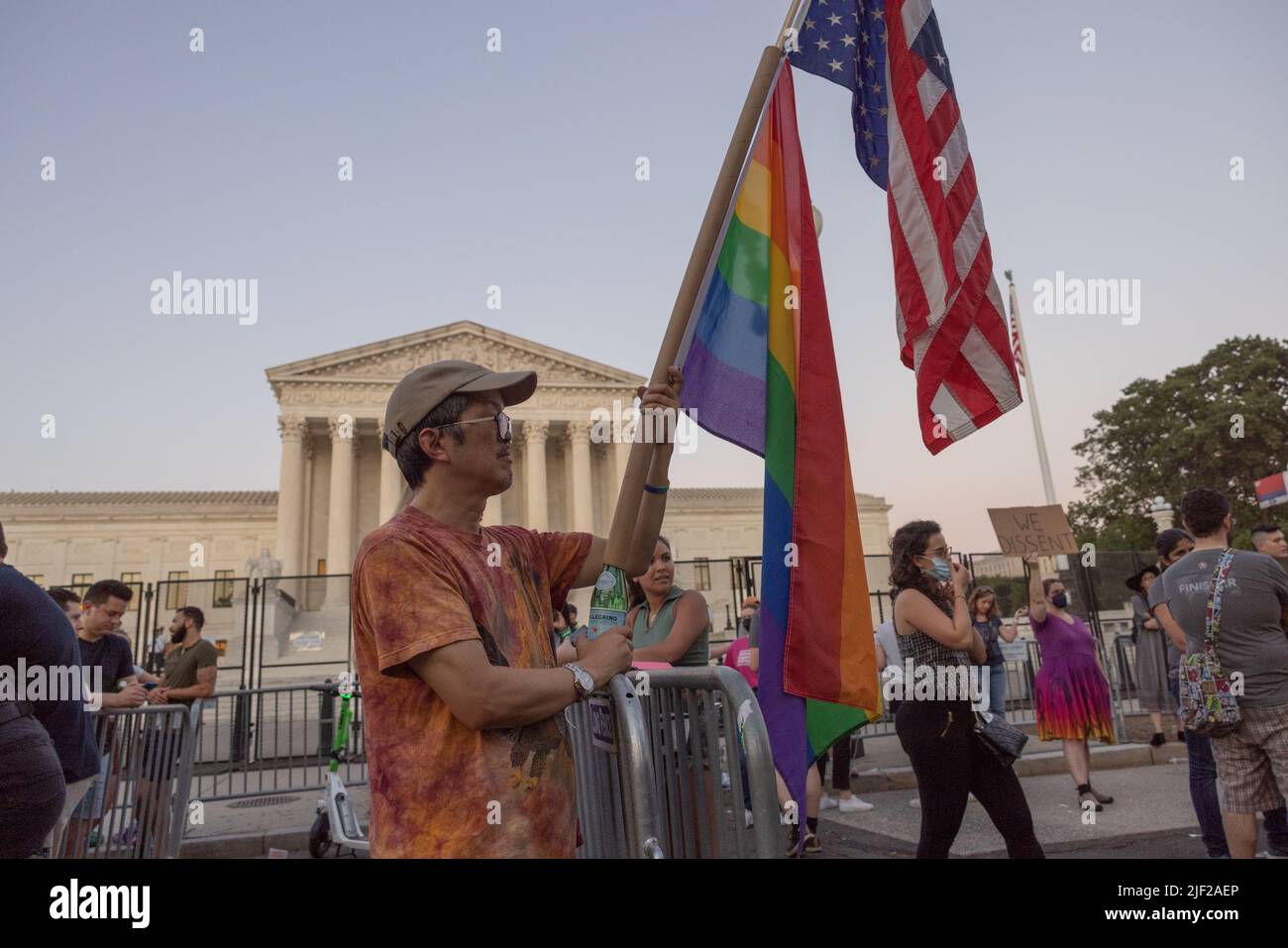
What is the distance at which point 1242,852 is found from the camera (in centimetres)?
387

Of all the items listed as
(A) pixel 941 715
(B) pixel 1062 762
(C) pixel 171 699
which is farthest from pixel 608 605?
(B) pixel 1062 762

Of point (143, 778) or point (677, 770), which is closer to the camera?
point (677, 770)

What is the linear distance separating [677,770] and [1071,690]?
5983mm

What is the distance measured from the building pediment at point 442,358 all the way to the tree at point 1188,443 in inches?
1049

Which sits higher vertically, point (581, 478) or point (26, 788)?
point (581, 478)

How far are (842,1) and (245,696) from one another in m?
10.2

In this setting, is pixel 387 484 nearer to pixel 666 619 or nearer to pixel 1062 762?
pixel 1062 762

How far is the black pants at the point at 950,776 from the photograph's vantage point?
11.9ft

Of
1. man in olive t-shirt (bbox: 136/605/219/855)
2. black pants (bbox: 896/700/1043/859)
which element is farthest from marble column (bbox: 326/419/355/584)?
black pants (bbox: 896/700/1043/859)

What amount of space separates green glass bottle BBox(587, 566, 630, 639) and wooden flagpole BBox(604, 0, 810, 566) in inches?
2.1

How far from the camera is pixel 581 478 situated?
165 feet

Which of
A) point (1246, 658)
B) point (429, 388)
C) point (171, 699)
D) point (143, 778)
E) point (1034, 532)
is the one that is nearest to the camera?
point (429, 388)

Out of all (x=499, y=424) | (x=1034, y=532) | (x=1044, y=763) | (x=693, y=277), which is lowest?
(x=1044, y=763)

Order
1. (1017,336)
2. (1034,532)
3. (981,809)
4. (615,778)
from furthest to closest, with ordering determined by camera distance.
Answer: (1017,336) < (981,809) < (1034,532) < (615,778)
